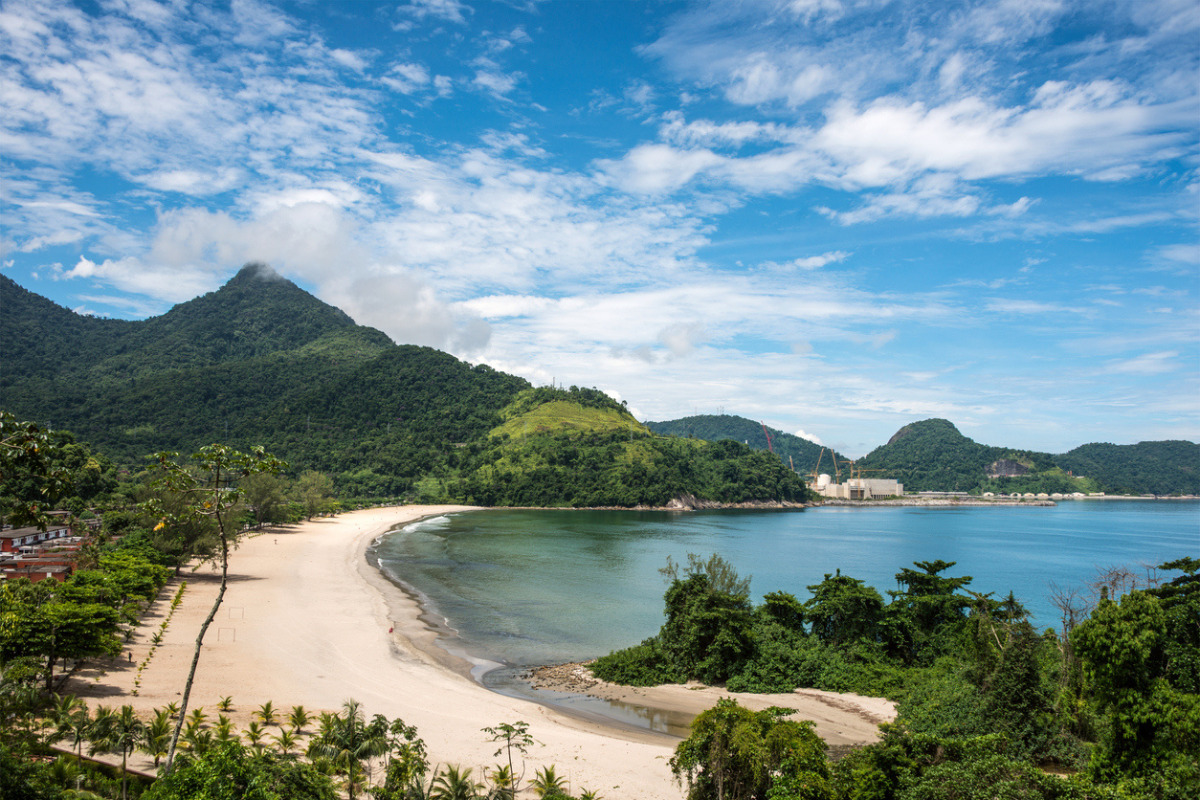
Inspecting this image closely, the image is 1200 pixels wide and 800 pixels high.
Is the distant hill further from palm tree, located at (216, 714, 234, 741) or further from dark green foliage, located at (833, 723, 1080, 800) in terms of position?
dark green foliage, located at (833, 723, 1080, 800)

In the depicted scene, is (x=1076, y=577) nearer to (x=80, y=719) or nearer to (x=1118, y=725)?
(x=1118, y=725)

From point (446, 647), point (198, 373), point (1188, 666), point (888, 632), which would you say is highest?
point (198, 373)

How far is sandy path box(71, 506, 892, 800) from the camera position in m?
18.4

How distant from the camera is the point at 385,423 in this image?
Result: 6550 inches

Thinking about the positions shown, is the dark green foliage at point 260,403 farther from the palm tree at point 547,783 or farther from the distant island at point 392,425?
the palm tree at point 547,783

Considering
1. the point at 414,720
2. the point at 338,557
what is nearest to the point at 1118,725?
the point at 414,720

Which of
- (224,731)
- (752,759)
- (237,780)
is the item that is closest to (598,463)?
(224,731)

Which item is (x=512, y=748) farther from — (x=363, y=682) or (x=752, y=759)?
(x=363, y=682)

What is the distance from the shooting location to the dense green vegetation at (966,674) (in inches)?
507

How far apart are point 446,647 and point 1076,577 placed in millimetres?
58101

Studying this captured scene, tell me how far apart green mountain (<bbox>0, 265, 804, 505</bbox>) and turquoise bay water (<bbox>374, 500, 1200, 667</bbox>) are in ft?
56.6

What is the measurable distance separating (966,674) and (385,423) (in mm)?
159409

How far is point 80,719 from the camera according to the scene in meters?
14.1

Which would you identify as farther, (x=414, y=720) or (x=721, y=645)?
(x=721, y=645)
